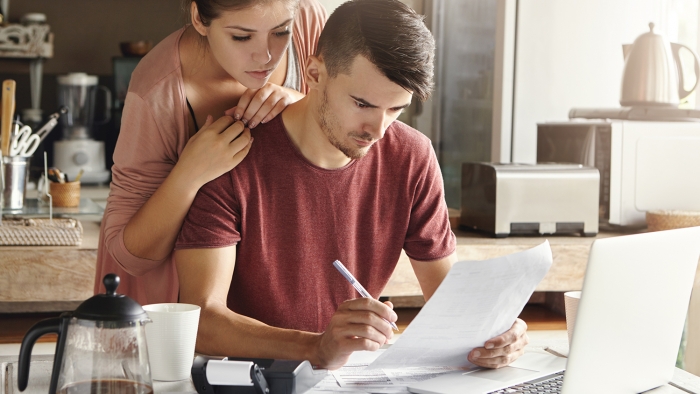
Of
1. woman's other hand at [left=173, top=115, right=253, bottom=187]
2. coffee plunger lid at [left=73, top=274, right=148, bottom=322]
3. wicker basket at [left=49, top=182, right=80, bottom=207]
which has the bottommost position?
wicker basket at [left=49, top=182, right=80, bottom=207]

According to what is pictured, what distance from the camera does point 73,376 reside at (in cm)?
92

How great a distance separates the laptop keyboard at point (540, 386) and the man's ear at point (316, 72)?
638 millimetres

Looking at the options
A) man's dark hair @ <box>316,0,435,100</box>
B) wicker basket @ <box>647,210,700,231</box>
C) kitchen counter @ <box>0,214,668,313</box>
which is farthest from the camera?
wicker basket @ <box>647,210,700,231</box>

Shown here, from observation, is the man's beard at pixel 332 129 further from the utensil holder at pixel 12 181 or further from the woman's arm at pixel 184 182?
the utensil holder at pixel 12 181

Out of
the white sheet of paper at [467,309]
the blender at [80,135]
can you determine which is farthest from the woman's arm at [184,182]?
the blender at [80,135]

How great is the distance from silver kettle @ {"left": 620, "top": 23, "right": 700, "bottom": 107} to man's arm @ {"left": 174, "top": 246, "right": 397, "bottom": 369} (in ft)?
5.21

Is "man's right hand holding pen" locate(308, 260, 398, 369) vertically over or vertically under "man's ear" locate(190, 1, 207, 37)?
under

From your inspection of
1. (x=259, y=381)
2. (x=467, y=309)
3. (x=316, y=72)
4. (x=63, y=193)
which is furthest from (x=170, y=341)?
(x=63, y=193)

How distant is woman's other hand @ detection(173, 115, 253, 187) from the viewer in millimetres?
1430

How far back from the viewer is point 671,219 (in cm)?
230

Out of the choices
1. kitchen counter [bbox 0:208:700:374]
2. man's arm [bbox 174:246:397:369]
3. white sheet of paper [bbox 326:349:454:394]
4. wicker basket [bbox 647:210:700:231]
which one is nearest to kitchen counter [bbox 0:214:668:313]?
kitchen counter [bbox 0:208:700:374]

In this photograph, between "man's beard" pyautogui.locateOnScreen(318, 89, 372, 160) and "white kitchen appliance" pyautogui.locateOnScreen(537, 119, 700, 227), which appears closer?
"man's beard" pyautogui.locateOnScreen(318, 89, 372, 160)

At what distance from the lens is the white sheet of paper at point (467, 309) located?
1.05 meters

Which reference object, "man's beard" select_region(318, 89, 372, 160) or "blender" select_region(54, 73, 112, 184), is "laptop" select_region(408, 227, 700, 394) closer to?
"man's beard" select_region(318, 89, 372, 160)
